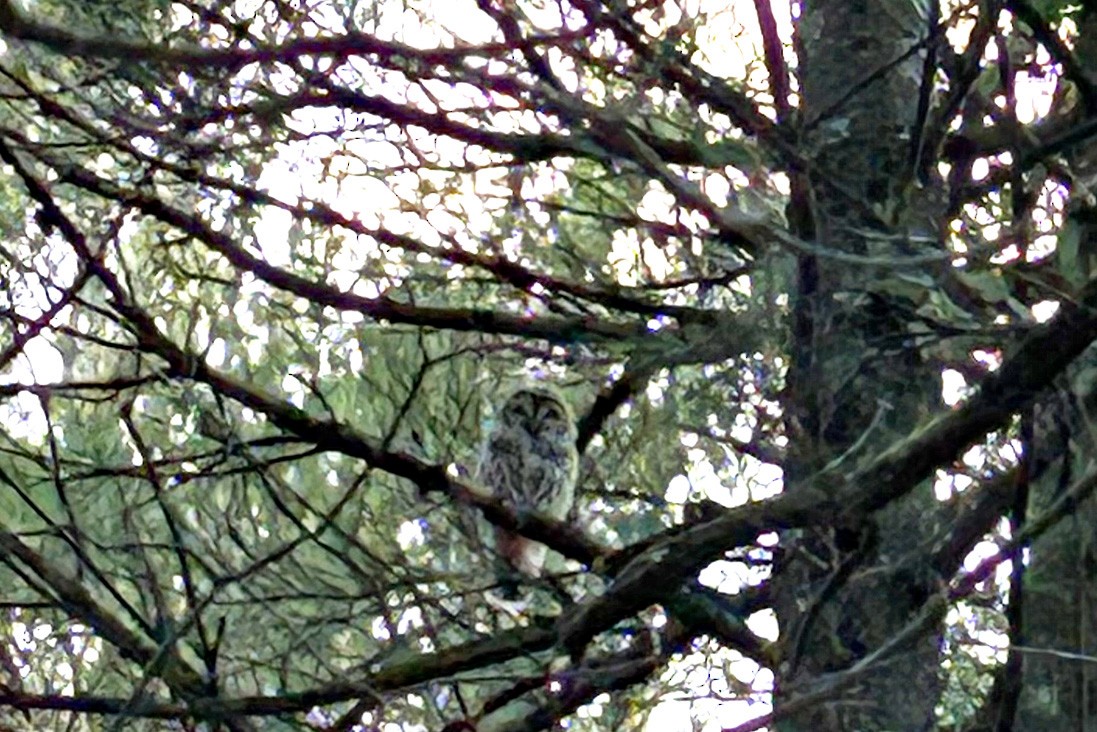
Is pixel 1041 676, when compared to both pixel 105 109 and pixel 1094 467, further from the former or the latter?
pixel 105 109

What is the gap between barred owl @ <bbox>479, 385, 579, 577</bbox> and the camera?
27.6 ft

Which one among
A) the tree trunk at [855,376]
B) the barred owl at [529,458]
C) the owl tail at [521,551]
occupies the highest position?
the barred owl at [529,458]

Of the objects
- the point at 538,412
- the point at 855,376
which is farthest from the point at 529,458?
the point at 855,376

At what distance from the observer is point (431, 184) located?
18.2ft

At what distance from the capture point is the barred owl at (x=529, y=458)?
8.41m

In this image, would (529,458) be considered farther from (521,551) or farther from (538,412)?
(521,551)

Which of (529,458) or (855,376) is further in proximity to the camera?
(529,458)

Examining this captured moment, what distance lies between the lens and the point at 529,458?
869 centimetres

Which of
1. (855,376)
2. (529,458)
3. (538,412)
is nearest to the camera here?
(855,376)

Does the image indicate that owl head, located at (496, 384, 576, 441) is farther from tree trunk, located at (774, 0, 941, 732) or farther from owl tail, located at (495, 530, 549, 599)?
tree trunk, located at (774, 0, 941, 732)

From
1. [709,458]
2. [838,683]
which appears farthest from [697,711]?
[838,683]

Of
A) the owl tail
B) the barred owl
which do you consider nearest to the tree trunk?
the barred owl

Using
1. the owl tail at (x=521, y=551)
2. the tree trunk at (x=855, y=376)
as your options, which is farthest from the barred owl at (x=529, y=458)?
the tree trunk at (x=855, y=376)

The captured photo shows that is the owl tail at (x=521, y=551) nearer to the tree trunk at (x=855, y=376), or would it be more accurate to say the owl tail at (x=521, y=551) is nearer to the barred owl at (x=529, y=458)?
the barred owl at (x=529, y=458)
